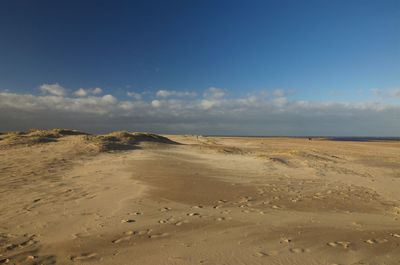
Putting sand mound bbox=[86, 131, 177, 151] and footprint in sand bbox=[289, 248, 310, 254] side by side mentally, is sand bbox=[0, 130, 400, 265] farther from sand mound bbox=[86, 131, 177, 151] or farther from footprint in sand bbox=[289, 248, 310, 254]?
sand mound bbox=[86, 131, 177, 151]

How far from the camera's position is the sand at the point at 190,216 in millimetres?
6504

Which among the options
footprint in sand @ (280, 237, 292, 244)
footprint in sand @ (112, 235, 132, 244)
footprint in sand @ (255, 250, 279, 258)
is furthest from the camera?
footprint in sand @ (280, 237, 292, 244)

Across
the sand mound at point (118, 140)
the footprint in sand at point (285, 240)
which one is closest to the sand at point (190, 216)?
the footprint in sand at point (285, 240)

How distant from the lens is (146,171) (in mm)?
16984

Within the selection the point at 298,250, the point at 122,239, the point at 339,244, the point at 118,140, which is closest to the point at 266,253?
the point at 298,250

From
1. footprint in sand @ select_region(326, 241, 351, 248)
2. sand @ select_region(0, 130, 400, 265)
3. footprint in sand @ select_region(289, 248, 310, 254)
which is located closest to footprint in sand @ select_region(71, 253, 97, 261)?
sand @ select_region(0, 130, 400, 265)

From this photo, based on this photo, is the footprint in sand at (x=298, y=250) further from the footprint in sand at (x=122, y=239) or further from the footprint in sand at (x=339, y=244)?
the footprint in sand at (x=122, y=239)

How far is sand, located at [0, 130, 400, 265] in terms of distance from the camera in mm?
6504

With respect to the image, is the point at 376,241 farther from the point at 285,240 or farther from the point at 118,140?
the point at 118,140

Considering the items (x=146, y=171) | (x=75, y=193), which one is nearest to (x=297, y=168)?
(x=146, y=171)

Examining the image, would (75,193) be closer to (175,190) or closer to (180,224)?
(175,190)

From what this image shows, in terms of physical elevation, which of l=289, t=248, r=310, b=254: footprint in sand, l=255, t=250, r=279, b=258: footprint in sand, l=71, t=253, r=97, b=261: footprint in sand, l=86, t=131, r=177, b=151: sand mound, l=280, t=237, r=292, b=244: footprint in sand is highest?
l=86, t=131, r=177, b=151: sand mound

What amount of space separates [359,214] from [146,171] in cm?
997

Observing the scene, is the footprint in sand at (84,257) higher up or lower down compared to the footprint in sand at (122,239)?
lower down
